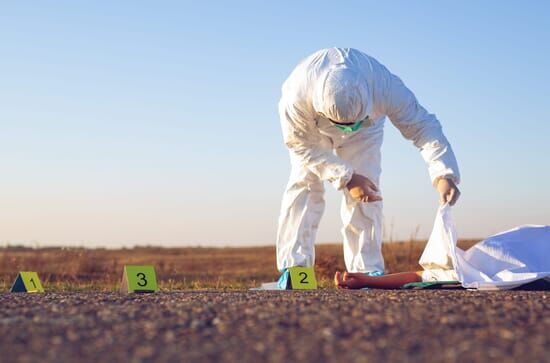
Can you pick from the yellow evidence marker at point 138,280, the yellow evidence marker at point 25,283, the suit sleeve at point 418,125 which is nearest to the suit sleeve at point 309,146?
the suit sleeve at point 418,125

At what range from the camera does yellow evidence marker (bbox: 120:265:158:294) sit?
234 inches

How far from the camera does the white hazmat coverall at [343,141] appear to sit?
242 inches

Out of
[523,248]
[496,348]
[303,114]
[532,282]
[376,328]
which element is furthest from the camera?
[303,114]

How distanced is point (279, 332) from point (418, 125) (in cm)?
391

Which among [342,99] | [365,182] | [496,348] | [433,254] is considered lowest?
[496,348]

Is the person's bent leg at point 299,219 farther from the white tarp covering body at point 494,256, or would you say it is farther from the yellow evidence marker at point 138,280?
the yellow evidence marker at point 138,280

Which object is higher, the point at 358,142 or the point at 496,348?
the point at 358,142

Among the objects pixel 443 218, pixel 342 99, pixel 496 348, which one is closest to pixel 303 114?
pixel 342 99

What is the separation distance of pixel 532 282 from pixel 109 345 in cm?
376

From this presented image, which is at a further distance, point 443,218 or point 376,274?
point 376,274

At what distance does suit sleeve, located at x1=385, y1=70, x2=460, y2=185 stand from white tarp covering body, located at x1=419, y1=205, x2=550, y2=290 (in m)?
0.42

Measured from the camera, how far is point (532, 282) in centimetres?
570

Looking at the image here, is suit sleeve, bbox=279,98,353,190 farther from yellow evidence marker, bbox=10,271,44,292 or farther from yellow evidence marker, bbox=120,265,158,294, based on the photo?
yellow evidence marker, bbox=10,271,44,292

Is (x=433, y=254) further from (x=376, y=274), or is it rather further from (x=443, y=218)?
(x=376, y=274)
